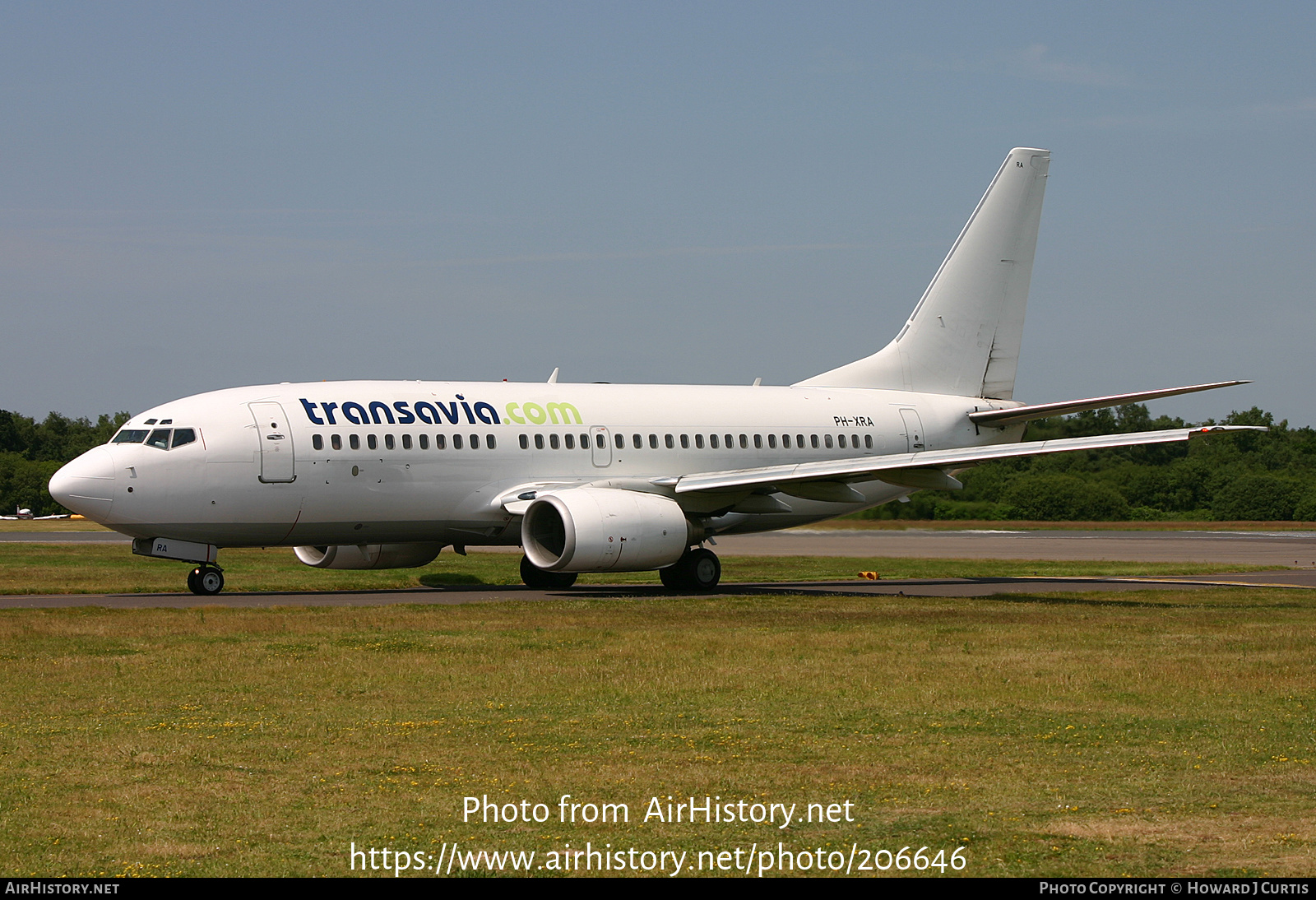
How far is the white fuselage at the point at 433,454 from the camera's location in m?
25.0

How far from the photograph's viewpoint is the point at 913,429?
33.4m

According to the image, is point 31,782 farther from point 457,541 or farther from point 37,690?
point 457,541

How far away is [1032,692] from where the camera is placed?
13.6 m

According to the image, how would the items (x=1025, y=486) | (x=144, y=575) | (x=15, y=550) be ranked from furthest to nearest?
(x=1025, y=486)
(x=15, y=550)
(x=144, y=575)

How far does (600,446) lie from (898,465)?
6.09m

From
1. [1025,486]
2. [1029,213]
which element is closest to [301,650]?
[1029,213]

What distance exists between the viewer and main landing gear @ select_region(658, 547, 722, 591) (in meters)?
28.5

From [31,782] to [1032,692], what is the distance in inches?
337

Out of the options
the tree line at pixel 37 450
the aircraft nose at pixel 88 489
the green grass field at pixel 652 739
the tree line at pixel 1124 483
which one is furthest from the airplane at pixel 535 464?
the tree line at pixel 37 450

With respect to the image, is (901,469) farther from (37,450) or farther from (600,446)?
(37,450)

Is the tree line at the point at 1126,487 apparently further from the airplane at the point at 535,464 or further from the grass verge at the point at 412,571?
the airplane at the point at 535,464

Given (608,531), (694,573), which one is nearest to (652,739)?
(608,531)

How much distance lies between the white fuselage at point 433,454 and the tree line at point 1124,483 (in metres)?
27.1
